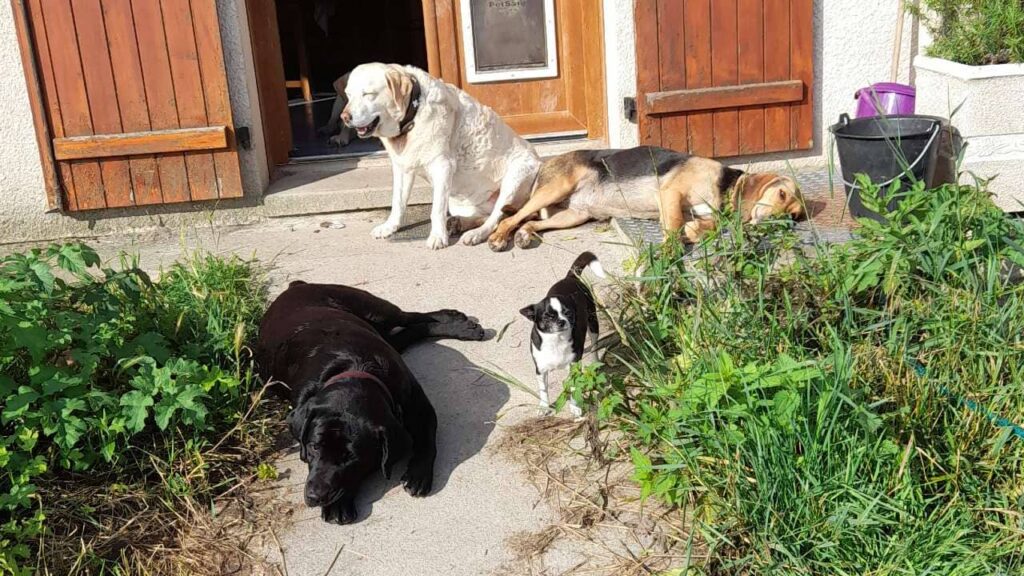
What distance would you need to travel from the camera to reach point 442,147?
583cm

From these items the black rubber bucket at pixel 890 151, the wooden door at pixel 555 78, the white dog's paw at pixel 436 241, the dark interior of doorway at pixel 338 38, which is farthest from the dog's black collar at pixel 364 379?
the dark interior of doorway at pixel 338 38

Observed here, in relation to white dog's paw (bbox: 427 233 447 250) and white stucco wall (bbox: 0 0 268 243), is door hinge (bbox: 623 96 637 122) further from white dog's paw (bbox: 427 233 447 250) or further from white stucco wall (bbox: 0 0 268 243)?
white stucco wall (bbox: 0 0 268 243)

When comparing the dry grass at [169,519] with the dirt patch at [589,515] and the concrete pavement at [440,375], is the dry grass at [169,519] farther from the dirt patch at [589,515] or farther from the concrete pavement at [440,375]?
A: the dirt patch at [589,515]

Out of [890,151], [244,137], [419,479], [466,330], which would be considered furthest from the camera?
[244,137]

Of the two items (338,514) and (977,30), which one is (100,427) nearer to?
(338,514)

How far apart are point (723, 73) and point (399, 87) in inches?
87.2

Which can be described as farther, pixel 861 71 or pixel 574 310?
pixel 861 71

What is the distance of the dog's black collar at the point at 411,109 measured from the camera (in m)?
5.71

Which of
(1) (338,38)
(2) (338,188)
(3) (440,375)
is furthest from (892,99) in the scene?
(1) (338,38)

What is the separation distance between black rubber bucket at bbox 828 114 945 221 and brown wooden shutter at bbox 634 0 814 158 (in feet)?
3.49

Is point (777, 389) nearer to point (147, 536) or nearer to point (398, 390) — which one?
point (398, 390)

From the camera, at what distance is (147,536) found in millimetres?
3312

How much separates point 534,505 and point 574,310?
719 mm

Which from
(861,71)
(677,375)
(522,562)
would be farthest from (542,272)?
(861,71)
